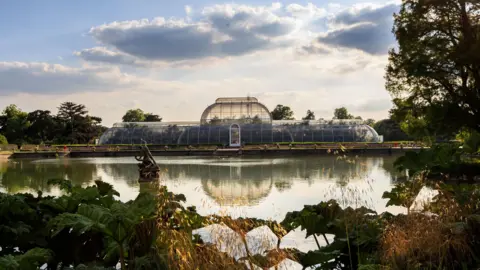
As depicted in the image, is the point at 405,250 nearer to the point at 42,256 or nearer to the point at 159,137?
the point at 42,256

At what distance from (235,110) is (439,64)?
44078mm

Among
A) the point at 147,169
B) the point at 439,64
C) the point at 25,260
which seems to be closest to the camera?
the point at 25,260

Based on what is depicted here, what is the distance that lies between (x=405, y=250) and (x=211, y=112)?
53.4 metres

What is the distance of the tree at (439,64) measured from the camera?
40.8 feet

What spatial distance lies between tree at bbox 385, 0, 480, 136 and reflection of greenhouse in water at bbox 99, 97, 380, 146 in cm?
3769

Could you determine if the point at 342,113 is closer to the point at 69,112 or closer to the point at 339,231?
the point at 69,112

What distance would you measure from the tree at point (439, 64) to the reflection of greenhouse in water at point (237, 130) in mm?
37693

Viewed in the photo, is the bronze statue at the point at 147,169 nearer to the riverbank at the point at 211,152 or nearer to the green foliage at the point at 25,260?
the green foliage at the point at 25,260

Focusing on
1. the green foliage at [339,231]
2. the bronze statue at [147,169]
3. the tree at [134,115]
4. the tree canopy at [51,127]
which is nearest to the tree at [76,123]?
the tree canopy at [51,127]

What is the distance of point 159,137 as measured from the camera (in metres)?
55.1

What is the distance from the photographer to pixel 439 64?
1305cm

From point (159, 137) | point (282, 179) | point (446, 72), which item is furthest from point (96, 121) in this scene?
point (446, 72)

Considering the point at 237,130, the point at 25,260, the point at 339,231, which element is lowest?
the point at 339,231

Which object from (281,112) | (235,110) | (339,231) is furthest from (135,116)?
(339,231)
